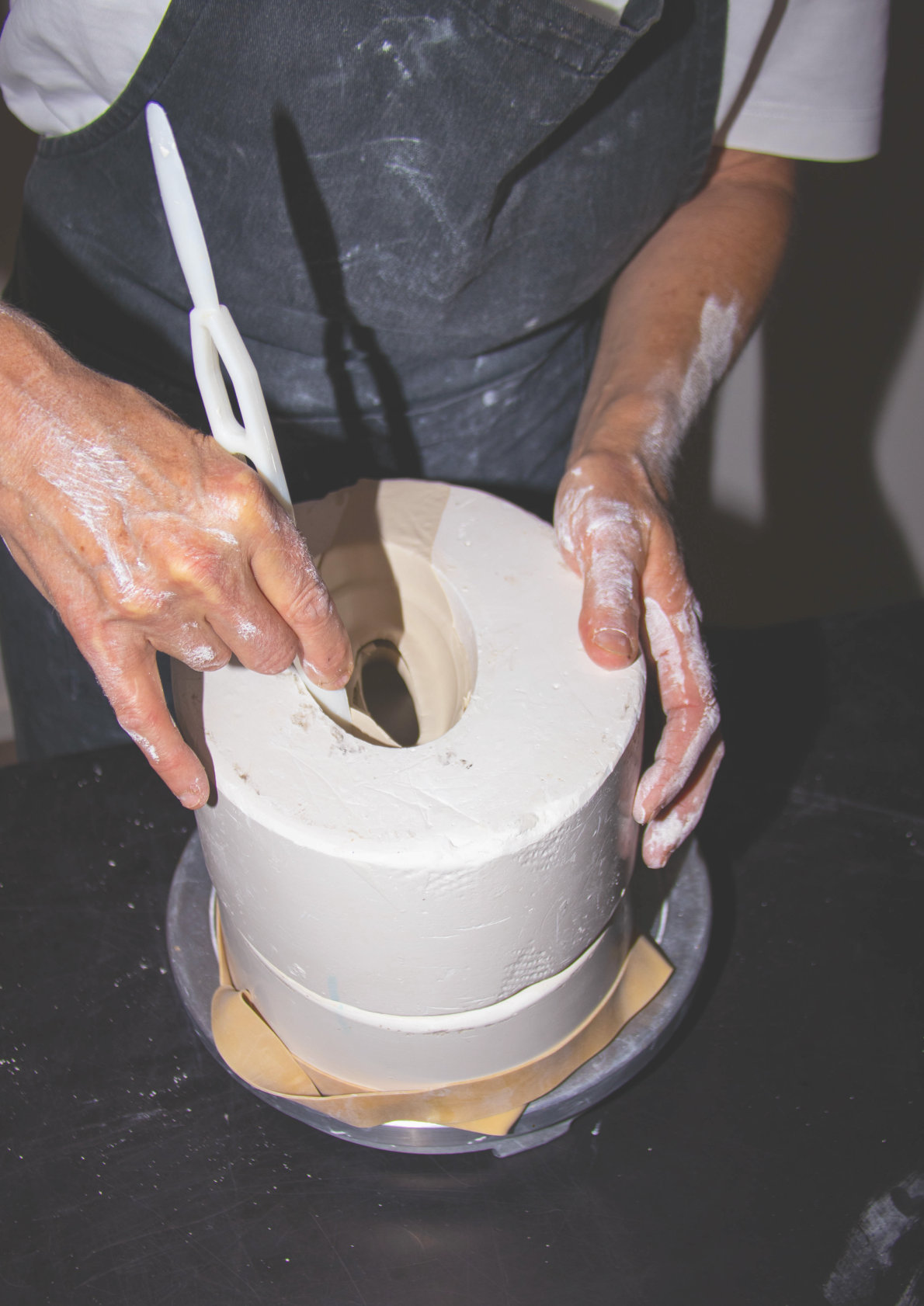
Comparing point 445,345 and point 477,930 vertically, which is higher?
point 445,345

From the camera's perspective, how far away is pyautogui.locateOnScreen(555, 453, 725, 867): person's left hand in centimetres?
75

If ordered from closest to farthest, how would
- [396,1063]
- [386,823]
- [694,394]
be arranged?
[386,823] → [396,1063] → [694,394]

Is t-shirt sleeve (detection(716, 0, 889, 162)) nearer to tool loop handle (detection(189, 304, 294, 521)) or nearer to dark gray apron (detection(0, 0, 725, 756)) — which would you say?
dark gray apron (detection(0, 0, 725, 756))

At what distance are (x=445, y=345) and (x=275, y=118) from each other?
269 mm

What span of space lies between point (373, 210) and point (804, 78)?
0.50m

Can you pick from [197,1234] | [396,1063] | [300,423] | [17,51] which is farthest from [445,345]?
[197,1234]

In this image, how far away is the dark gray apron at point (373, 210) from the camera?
2.38 ft

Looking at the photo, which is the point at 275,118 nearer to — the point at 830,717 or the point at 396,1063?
the point at 396,1063

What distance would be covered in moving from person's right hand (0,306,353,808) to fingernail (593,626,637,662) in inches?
8.4

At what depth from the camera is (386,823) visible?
2.01 ft

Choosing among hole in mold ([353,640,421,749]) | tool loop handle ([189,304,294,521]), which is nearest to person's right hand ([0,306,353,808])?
tool loop handle ([189,304,294,521])

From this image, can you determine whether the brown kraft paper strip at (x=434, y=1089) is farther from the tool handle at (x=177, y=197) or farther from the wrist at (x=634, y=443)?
the tool handle at (x=177, y=197)

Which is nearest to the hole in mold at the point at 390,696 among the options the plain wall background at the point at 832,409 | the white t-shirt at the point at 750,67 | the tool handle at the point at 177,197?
the tool handle at the point at 177,197

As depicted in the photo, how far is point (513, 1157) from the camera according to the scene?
779 mm
